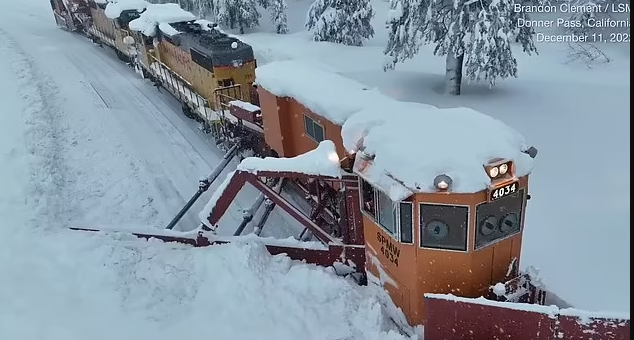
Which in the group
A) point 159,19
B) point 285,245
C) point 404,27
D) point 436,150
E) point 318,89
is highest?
point 159,19

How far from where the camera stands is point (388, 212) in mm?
6984

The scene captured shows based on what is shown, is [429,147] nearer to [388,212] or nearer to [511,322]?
[388,212]

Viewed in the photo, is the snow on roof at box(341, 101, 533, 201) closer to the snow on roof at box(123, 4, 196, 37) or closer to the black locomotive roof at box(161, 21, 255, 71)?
the black locomotive roof at box(161, 21, 255, 71)

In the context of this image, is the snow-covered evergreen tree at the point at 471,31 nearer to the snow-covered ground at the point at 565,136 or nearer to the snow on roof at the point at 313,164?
the snow-covered ground at the point at 565,136

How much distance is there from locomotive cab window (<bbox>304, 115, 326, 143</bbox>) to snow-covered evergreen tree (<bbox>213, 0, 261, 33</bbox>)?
924 inches

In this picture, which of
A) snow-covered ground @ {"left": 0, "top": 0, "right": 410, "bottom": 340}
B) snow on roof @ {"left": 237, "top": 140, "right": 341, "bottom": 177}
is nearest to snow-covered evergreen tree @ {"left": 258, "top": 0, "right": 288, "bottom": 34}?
snow-covered ground @ {"left": 0, "top": 0, "right": 410, "bottom": 340}

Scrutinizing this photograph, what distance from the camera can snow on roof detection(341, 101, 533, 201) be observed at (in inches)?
246

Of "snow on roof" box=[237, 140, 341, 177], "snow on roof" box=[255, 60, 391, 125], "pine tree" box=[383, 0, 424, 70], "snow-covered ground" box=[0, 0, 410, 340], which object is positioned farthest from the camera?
"pine tree" box=[383, 0, 424, 70]

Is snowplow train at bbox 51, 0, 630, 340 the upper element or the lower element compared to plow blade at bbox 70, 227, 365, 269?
upper

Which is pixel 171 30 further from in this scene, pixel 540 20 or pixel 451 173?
pixel 540 20

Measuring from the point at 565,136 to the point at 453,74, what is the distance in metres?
5.30

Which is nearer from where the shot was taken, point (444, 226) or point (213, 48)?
point (444, 226)

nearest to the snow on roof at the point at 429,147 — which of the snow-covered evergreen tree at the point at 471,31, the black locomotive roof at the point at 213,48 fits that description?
the black locomotive roof at the point at 213,48

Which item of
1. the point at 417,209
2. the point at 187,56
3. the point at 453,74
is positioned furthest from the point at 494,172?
the point at 453,74
